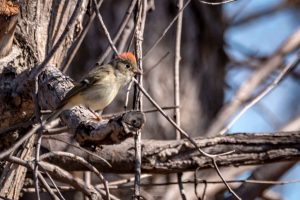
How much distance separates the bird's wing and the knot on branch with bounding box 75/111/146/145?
0.31 metres

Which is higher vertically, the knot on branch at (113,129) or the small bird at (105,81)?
the small bird at (105,81)

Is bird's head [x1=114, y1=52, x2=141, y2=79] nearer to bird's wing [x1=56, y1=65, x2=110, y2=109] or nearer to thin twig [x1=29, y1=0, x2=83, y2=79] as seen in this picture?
bird's wing [x1=56, y1=65, x2=110, y2=109]

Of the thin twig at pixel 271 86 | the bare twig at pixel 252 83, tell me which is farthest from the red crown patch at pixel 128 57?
the bare twig at pixel 252 83

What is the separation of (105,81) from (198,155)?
0.62 metres

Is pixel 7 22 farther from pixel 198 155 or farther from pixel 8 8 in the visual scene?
pixel 198 155

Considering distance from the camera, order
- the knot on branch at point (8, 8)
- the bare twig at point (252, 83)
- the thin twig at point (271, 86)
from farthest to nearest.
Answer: the bare twig at point (252, 83)
the thin twig at point (271, 86)
the knot on branch at point (8, 8)

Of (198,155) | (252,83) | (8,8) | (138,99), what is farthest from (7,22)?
(252,83)

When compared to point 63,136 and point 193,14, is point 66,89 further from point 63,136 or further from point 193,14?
point 193,14

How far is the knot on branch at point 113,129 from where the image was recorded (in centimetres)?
215

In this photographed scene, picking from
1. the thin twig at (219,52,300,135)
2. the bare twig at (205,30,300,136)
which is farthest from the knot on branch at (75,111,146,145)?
the bare twig at (205,30,300,136)

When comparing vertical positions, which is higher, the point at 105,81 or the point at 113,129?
the point at 105,81

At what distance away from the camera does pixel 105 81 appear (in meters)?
3.07

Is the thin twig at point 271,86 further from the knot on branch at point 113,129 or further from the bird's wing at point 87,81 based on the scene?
the knot on branch at point 113,129

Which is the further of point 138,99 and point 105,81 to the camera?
point 105,81
